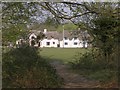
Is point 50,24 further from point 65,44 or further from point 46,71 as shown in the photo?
point 46,71

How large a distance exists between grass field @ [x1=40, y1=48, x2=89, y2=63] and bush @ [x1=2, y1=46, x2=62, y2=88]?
8cm

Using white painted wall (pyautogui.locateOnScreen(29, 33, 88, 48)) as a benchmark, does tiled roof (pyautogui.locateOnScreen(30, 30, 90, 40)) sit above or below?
above

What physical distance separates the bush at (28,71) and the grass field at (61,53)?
85mm

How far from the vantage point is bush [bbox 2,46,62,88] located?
10.0 ft

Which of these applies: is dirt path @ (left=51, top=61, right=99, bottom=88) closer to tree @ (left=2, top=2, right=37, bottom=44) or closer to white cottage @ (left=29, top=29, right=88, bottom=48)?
white cottage @ (left=29, top=29, right=88, bottom=48)

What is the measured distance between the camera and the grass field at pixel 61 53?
302 cm

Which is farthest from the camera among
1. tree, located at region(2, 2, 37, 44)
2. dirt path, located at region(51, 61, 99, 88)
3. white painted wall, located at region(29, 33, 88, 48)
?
dirt path, located at region(51, 61, 99, 88)

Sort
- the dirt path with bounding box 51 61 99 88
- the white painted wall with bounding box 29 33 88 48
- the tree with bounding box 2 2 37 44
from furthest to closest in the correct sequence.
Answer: the dirt path with bounding box 51 61 99 88 < the white painted wall with bounding box 29 33 88 48 < the tree with bounding box 2 2 37 44

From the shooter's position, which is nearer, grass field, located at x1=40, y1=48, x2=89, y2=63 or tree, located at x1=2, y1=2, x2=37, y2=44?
tree, located at x1=2, y1=2, x2=37, y2=44

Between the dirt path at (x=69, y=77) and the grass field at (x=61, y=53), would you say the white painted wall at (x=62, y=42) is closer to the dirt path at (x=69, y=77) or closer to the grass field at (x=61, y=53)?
the grass field at (x=61, y=53)

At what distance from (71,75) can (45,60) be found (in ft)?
1.17

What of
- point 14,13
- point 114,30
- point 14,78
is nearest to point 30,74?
point 14,78

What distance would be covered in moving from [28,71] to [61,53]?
0.44 meters

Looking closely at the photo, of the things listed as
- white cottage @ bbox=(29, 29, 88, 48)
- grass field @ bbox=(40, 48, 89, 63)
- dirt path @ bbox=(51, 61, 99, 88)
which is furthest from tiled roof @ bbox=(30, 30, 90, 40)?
dirt path @ bbox=(51, 61, 99, 88)
